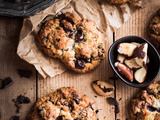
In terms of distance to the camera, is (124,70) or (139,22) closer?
(124,70)

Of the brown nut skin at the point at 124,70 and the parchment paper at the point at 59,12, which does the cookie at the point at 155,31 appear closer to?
the parchment paper at the point at 59,12

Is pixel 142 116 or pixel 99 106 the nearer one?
pixel 142 116

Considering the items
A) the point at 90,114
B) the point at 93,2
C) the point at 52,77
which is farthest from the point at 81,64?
the point at 93,2

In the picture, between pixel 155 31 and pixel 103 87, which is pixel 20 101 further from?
pixel 155 31

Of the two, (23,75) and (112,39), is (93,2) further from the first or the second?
(23,75)

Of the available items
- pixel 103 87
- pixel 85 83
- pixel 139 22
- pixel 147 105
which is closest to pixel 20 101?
pixel 85 83

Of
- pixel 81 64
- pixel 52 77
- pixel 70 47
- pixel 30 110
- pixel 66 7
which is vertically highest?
pixel 66 7

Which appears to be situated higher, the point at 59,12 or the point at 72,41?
the point at 59,12
